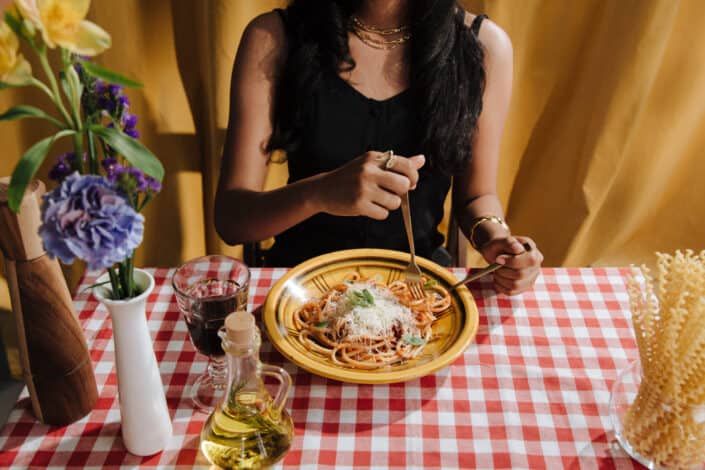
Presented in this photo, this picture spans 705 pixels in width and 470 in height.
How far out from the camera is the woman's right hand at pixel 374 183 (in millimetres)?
1165

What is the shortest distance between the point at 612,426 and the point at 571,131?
143cm

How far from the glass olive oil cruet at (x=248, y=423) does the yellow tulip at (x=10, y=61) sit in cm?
36

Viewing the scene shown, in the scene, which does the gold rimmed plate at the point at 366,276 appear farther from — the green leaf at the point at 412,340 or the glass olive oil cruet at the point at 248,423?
the glass olive oil cruet at the point at 248,423

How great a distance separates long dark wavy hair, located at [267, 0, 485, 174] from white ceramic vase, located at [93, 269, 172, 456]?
83 centimetres

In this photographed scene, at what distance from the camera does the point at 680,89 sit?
218cm

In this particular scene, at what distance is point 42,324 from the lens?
0.90 meters

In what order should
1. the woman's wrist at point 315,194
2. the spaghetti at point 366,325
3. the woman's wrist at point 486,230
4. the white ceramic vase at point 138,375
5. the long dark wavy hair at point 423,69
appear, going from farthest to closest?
the long dark wavy hair at point 423,69 < the woman's wrist at point 486,230 < the woman's wrist at point 315,194 < the spaghetti at point 366,325 < the white ceramic vase at point 138,375

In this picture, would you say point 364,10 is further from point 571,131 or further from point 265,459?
point 265,459

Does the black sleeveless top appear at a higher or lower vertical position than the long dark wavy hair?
lower

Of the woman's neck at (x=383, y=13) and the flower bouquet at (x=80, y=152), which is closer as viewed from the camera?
the flower bouquet at (x=80, y=152)

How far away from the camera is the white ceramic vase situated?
2.67ft

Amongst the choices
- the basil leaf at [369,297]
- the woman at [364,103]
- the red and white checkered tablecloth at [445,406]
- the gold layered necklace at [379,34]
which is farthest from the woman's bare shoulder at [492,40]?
the basil leaf at [369,297]

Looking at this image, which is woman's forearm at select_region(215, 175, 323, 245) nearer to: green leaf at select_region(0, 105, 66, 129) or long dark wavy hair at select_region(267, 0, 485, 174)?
long dark wavy hair at select_region(267, 0, 485, 174)

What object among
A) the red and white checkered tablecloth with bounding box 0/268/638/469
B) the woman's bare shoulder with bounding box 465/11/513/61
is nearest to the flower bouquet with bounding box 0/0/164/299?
the red and white checkered tablecloth with bounding box 0/268/638/469
